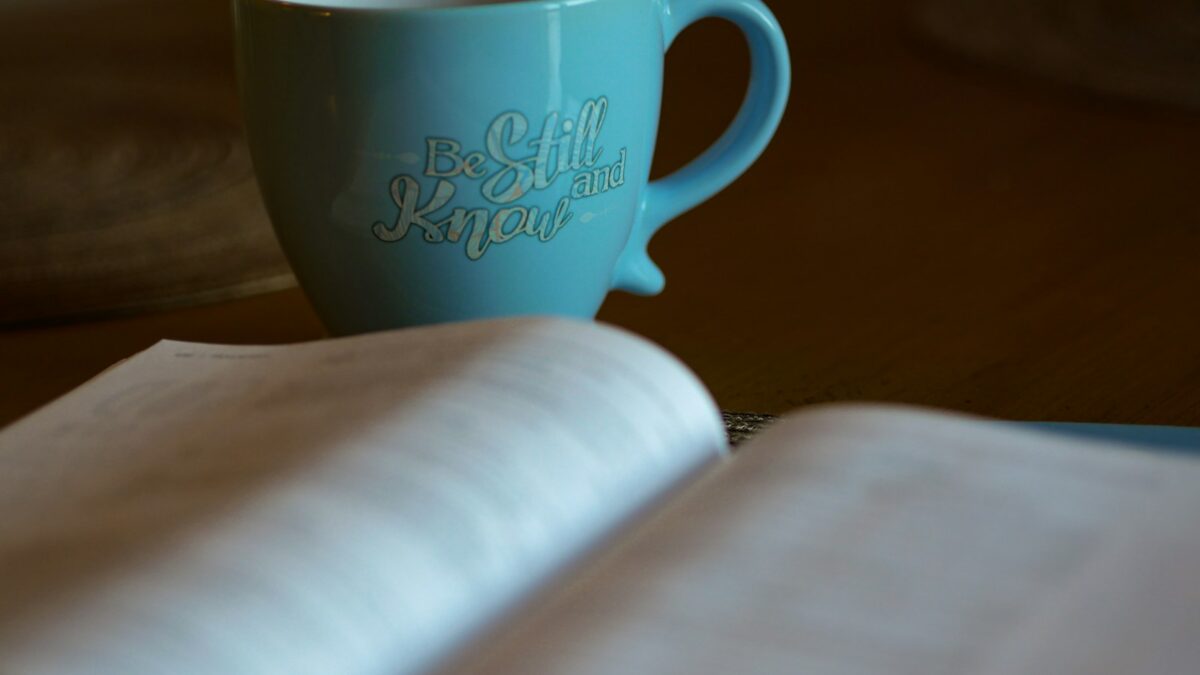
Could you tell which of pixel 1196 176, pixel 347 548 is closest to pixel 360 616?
pixel 347 548

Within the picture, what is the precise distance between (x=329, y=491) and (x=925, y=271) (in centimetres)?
24

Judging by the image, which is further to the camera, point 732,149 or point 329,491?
point 732,149

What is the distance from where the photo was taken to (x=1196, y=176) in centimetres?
47

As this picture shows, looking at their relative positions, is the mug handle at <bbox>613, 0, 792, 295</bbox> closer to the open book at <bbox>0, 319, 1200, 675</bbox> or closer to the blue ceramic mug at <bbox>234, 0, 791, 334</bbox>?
the blue ceramic mug at <bbox>234, 0, 791, 334</bbox>

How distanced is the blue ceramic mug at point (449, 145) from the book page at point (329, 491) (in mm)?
60

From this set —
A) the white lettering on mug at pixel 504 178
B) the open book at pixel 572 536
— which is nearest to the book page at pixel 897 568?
the open book at pixel 572 536

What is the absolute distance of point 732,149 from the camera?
36 cm

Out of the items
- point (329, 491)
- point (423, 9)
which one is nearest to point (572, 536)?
point (329, 491)

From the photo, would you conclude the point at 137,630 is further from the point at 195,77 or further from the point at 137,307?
the point at 195,77

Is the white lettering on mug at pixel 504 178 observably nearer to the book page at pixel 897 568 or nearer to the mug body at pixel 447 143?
the mug body at pixel 447 143

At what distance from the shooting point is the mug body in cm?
29

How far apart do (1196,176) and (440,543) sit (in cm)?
36

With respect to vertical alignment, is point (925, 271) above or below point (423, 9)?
below

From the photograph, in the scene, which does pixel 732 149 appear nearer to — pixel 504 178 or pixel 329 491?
pixel 504 178
